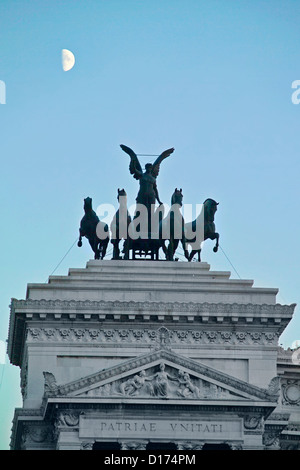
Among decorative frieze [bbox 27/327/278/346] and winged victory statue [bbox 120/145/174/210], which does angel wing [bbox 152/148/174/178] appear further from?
decorative frieze [bbox 27/327/278/346]

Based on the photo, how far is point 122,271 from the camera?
94.2 metres

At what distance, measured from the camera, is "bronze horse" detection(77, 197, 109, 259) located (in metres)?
95.6

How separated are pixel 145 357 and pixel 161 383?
148 cm

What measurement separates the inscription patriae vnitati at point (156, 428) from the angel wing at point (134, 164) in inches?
717

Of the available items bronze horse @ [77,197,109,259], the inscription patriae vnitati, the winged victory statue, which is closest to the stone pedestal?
the inscription patriae vnitati

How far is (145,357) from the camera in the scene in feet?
283

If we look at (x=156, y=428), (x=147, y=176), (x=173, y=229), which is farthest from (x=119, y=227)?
(x=156, y=428)

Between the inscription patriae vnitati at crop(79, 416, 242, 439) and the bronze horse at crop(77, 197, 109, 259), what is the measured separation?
12.9m

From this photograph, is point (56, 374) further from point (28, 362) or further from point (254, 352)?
point (254, 352)

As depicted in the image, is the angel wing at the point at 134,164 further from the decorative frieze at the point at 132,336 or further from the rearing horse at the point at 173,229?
the decorative frieze at the point at 132,336

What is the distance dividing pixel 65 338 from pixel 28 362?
88.4 inches
